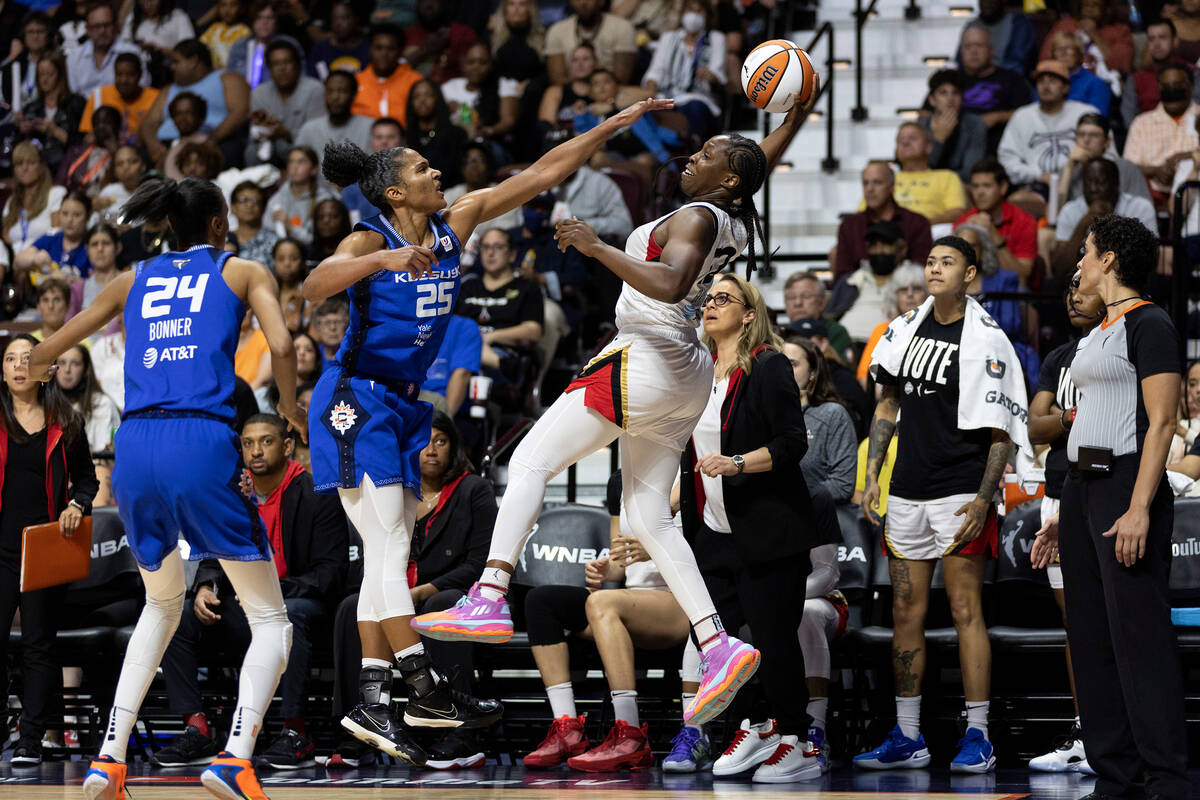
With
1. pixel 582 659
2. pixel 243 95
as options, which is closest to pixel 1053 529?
pixel 582 659

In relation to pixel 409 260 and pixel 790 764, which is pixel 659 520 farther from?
pixel 790 764

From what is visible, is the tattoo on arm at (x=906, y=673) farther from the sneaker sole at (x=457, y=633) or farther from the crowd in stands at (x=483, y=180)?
the sneaker sole at (x=457, y=633)

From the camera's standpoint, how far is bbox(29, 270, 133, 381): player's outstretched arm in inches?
203

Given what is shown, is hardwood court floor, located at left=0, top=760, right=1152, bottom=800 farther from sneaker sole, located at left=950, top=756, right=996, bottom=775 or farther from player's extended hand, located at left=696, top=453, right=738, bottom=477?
player's extended hand, located at left=696, top=453, right=738, bottom=477

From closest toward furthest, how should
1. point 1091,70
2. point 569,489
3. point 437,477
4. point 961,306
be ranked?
point 961,306 → point 437,477 → point 569,489 → point 1091,70

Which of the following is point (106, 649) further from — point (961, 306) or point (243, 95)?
point (243, 95)

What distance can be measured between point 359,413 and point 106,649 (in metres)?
3.22

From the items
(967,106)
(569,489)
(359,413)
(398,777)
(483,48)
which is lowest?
(398,777)

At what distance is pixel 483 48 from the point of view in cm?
1262

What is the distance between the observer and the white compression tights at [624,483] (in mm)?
5113

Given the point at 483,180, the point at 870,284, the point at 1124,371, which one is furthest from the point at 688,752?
the point at 483,180

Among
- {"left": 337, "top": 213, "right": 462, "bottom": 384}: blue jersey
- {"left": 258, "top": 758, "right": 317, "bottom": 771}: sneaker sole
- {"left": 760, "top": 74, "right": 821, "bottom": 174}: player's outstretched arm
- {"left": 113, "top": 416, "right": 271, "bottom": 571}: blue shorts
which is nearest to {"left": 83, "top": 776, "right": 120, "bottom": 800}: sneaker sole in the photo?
{"left": 113, "top": 416, "right": 271, "bottom": 571}: blue shorts

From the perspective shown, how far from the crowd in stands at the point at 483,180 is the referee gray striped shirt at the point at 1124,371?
6.12 ft

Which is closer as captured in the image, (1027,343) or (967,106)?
(1027,343)
